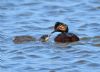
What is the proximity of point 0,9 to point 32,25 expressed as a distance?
2.65m

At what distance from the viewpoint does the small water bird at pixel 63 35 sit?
16688 mm

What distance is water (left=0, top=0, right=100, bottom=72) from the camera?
1475cm

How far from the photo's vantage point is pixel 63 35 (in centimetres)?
1697

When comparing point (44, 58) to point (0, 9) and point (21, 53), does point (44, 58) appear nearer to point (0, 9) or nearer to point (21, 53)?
point (21, 53)

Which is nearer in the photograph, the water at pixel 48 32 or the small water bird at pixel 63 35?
the water at pixel 48 32

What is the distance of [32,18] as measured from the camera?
64.5 feet

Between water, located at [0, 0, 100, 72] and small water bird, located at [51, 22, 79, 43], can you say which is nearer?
water, located at [0, 0, 100, 72]

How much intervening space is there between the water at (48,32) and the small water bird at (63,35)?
15 cm

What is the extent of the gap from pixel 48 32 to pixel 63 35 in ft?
3.48

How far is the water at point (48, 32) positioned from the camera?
14.8m

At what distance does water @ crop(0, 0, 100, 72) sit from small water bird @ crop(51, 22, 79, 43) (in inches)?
5.9

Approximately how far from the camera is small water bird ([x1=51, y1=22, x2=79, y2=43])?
16688 mm

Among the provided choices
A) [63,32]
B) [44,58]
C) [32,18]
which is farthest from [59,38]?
[32,18]

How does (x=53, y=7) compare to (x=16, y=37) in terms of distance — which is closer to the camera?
(x=16, y=37)
